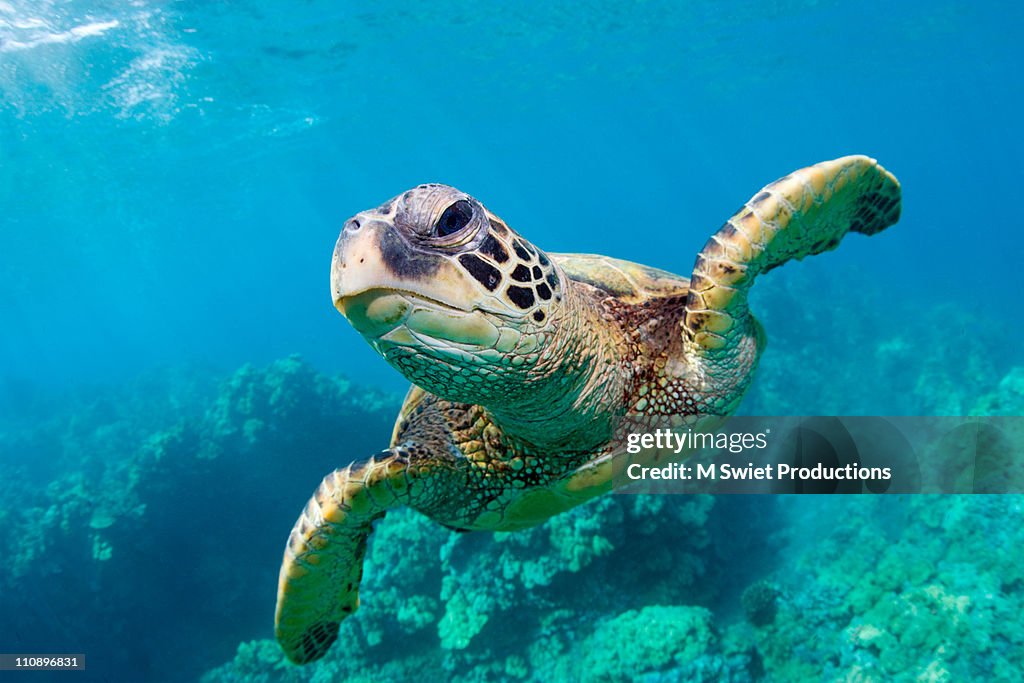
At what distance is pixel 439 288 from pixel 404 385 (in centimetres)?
1595

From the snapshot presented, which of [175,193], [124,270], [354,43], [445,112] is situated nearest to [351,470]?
[354,43]

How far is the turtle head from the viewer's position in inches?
50.3

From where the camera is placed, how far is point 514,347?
1.48 meters

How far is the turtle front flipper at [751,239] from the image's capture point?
2154 mm

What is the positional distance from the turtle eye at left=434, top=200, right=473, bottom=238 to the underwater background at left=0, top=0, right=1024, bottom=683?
164 inches

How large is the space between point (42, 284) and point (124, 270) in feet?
24.1

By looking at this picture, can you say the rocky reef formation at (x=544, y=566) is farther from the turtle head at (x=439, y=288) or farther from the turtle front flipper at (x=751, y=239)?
the turtle head at (x=439, y=288)

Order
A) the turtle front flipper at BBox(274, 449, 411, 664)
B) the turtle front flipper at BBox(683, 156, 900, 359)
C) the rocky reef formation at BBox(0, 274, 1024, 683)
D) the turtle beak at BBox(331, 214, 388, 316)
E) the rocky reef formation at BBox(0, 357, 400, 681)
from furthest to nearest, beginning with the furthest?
the rocky reef formation at BBox(0, 357, 400, 681), the rocky reef formation at BBox(0, 274, 1024, 683), the turtle front flipper at BBox(274, 449, 411, 664), the turtle front flipper at BBox(683, 156, 900, 359), the turtle beak at BBox(331, 214, 388, 316)

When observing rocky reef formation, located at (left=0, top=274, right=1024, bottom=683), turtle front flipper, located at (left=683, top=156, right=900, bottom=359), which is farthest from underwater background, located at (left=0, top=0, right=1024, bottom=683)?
turtle front flipper, located at (left=683, top=156, right=900, bottom=359)

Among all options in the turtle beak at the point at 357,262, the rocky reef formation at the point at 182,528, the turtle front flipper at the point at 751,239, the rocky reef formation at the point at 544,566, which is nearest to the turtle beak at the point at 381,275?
the turtle beak at the point at 357,262

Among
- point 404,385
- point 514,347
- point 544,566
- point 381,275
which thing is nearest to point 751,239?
point 514,347

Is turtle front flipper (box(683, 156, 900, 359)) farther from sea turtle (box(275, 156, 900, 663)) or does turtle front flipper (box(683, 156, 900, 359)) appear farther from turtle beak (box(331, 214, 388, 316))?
turtle beak (box(331, 214, 388, 316))

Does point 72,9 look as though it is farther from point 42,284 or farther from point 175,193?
point 42,284

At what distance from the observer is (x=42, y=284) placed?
46.4 m
